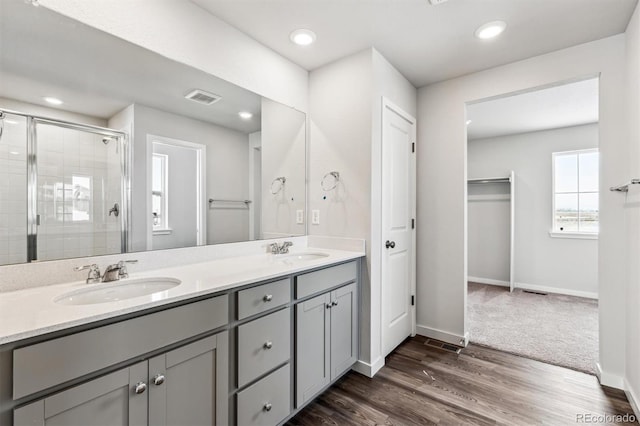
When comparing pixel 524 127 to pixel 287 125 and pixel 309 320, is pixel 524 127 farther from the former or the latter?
pixel 309 320

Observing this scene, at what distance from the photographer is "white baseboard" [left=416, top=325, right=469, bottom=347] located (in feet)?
9.06

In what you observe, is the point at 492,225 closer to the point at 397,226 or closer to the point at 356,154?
the point at 397,226

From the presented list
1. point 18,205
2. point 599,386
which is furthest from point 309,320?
point 599,386

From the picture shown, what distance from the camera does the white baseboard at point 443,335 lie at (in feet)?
9.06

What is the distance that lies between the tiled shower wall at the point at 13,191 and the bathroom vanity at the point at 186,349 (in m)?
0.20

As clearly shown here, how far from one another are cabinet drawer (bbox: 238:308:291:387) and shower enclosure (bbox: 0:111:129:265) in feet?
2.67

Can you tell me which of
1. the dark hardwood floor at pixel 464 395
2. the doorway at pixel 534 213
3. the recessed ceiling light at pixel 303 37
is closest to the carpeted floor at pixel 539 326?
the doorway at pixel 534 213

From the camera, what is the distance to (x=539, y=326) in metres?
3.22

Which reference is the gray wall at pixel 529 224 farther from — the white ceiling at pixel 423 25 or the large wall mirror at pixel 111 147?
the large wall mirror at pixel 111 147

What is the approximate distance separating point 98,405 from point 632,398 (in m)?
2.87

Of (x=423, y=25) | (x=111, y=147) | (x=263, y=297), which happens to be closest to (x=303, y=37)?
(x=423, y=25)

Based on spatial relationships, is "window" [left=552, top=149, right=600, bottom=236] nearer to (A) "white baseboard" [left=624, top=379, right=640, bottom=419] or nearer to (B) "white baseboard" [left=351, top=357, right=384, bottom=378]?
(A) "white baseboard" [left=624, top=379, right=640, bottom=419]

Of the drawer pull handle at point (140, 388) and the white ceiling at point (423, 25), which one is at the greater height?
the white ceiling at point (423, 25)

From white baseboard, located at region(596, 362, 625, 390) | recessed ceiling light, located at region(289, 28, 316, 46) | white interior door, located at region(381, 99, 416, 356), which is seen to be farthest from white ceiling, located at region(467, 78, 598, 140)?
white baseboard, located at region(596, 362, 625, 390)
